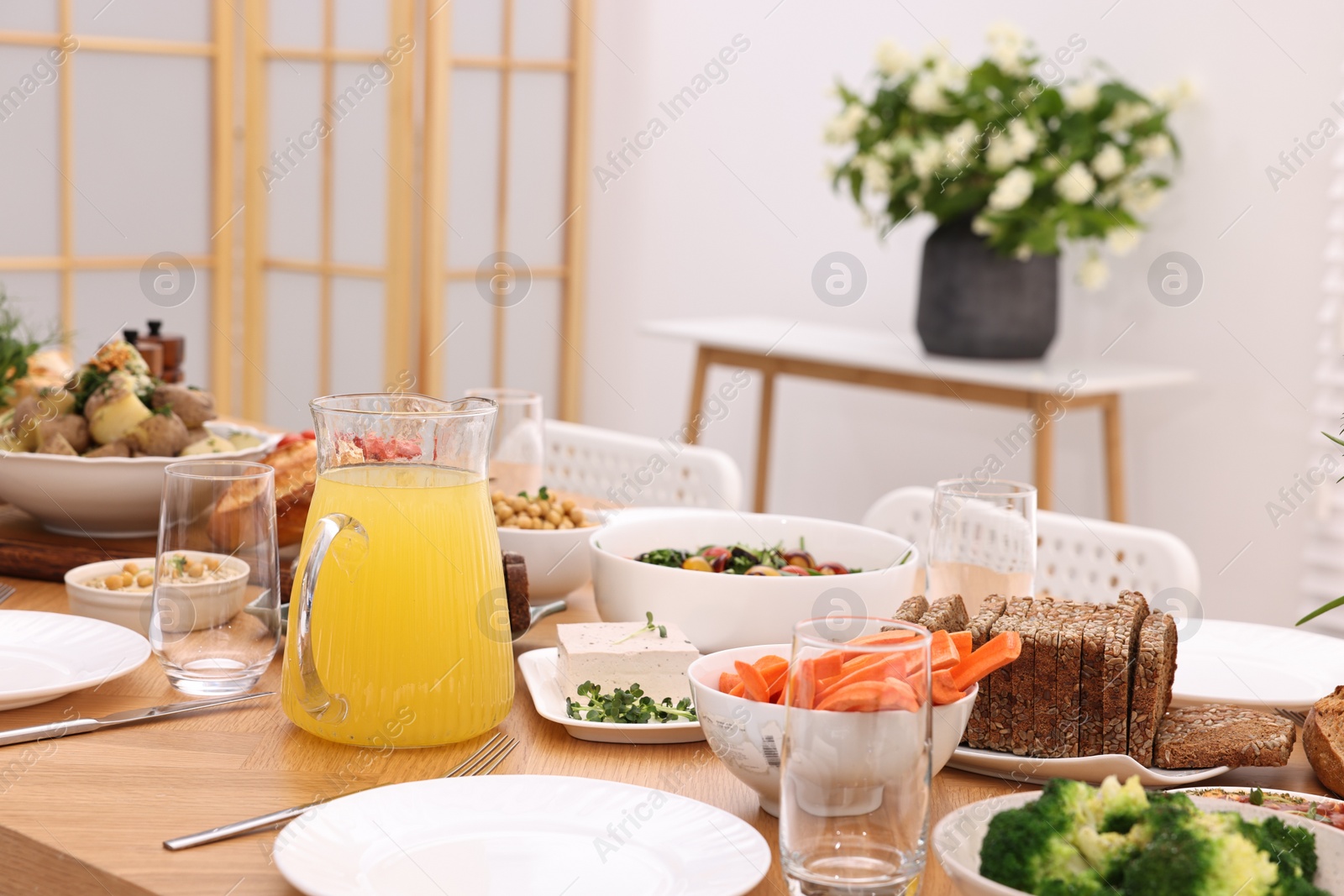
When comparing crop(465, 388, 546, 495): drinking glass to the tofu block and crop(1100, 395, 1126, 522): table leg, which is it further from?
crop(1100, 395, 1126, 522): table leg

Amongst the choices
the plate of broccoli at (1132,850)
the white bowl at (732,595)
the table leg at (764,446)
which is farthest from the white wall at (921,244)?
the plate of broccoli at (1132,850)

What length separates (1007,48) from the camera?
2732 millimetres

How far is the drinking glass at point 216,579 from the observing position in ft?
3.20

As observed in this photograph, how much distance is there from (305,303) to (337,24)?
0.79 metres

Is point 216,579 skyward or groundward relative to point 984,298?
groundward

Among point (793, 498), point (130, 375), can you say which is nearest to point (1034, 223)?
point (793, 498)

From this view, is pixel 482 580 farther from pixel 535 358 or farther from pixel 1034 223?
pixel 535 358

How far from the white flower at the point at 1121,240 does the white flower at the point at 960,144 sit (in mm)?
328

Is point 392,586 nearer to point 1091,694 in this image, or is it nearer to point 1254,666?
point 1091,694

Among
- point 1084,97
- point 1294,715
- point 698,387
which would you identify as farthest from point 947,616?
point 698,387

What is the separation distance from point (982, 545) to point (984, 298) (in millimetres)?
1806

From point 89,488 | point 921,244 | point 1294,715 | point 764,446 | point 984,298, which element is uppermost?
point 921,244

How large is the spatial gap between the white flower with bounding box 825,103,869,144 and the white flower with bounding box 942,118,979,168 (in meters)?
0.20

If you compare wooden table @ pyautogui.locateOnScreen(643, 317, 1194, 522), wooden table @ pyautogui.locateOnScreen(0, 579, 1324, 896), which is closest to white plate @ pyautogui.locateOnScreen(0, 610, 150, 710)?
wooden table @ pyautogui.locateOnScreen(0, 579, 1324, 896)
